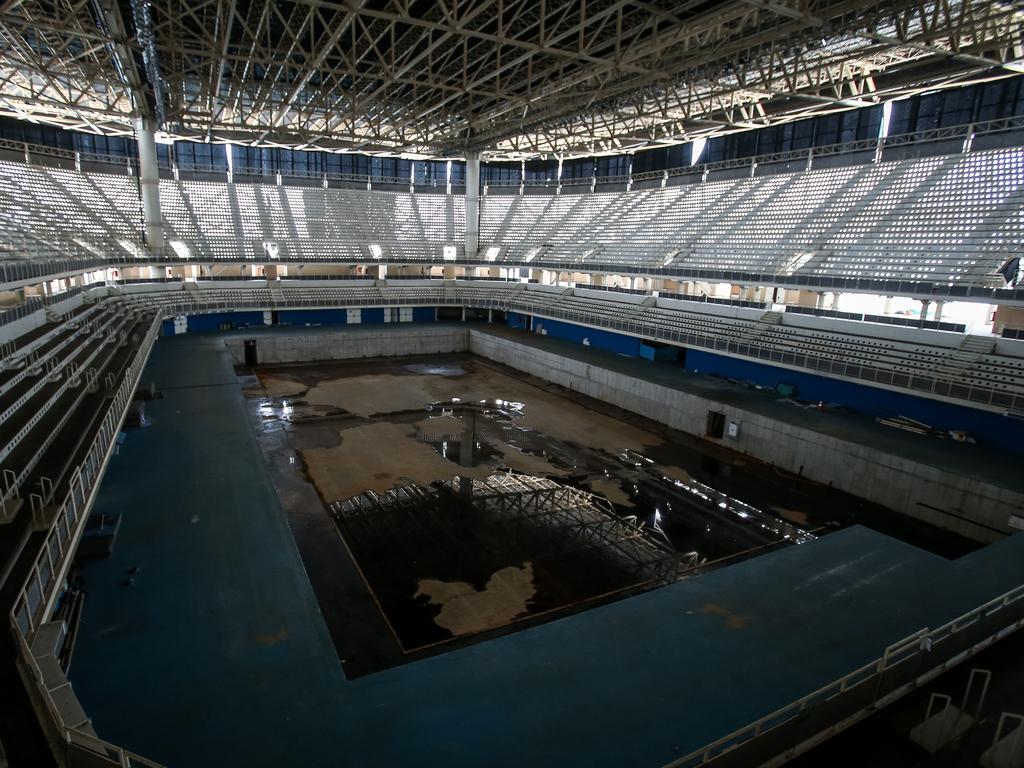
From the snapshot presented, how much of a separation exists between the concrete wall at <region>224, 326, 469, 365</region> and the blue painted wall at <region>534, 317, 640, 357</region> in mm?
4264

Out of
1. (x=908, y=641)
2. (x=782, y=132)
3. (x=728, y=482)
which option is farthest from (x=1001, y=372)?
(x=782, y=132)

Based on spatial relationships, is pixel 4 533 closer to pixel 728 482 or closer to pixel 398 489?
pixel 398 489

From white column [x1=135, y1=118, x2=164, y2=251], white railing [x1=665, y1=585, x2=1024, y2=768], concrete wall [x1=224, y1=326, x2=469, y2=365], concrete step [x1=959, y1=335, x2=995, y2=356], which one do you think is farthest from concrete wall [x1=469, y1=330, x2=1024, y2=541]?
white column [x1=135, y1=118, x2=164, y2=251]

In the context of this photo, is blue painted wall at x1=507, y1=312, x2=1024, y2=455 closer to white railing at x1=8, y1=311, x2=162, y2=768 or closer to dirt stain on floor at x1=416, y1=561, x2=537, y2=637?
dirt stain on floor at x1=416, y1=561, x2=537, y2=637

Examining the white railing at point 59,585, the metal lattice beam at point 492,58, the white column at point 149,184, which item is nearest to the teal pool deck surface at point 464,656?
the white railing at point 59,585

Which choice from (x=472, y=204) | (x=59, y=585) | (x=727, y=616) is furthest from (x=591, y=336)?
(x=59, y=585)

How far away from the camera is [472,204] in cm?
3675

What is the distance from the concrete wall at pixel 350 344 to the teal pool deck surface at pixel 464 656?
17304 mm

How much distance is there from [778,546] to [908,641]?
720 cm

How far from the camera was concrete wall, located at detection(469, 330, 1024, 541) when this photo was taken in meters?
12.4

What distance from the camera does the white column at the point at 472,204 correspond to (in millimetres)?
36062

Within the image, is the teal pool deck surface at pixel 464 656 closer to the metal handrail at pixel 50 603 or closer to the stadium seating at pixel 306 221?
the metal handrail at pixel 50 603

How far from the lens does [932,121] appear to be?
23484 millimetres

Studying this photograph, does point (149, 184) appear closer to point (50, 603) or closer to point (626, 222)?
point (626, 222)
